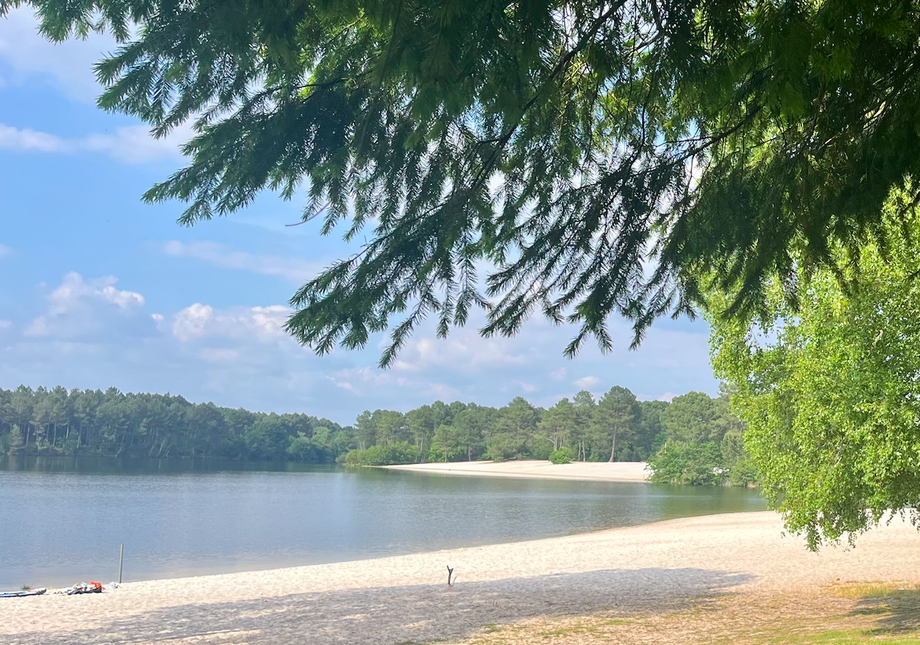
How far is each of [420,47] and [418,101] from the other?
207mm

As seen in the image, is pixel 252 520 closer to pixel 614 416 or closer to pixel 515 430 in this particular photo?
pixel 614 416

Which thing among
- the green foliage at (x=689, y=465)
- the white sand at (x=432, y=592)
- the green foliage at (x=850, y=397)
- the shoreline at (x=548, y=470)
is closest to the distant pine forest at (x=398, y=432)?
the green foliage at (x=689, y=465)

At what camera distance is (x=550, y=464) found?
4626 inches

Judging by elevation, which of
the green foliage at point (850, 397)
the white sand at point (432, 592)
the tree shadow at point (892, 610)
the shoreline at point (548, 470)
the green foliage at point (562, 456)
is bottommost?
the shoreline at point (548, 470)

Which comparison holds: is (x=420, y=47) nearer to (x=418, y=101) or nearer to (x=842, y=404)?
(x=418, y=101)

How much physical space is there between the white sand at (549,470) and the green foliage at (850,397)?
79480mm

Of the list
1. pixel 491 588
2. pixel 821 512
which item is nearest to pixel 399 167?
pixel 821 512

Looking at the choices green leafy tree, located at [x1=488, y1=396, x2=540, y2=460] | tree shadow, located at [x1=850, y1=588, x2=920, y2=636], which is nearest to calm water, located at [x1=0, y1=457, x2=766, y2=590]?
tree shadow, located at [x1=850, y1=588, x2=920, y2=636]

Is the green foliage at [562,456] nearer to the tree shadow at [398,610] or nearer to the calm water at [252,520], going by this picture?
the calm water at [252,520]

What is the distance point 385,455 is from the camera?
130m

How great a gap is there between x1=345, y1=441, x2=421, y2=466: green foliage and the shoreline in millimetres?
2873

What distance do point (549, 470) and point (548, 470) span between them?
0.47ft

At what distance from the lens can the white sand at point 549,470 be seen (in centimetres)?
9557

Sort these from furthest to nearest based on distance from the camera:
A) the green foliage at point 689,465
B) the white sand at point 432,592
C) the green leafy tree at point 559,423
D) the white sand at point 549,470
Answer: the green leafy tree at point 559,423
the white sand at point 549,470
the green foliage at point 689,465
the white sand at point 432,592
